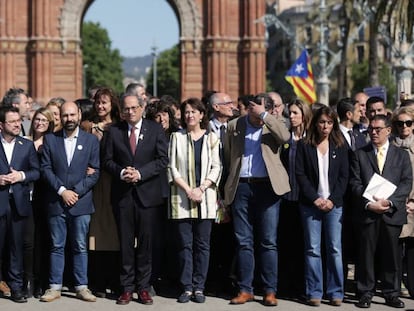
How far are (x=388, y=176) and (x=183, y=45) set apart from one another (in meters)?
29.1

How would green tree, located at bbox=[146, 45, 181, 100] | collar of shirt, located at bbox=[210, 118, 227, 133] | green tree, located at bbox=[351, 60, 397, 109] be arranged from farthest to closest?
green tree, located at bbox=[146, 45, 181, 100], green tree, located at bbox=[351, 60, 397, 109], collar of shirt, located at bbox=[210, 118, 227, 133]

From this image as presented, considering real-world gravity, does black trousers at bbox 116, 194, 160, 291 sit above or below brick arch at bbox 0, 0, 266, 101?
below

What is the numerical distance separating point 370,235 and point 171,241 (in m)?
2.85

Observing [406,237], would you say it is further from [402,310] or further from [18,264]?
[18,264]

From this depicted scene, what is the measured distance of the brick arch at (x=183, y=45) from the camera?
3784 cm

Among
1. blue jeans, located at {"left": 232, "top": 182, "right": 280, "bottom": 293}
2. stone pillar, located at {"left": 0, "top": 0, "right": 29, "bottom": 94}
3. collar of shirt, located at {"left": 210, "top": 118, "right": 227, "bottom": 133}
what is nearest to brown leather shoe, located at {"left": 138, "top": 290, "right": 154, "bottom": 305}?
blue jeans, located at {"left": 232, "top": 182, "right": 280, "bottom": 293}

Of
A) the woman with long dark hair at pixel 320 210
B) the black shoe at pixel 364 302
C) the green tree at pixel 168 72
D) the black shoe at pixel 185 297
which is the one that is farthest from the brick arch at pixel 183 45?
the green tree at pixel 168 72

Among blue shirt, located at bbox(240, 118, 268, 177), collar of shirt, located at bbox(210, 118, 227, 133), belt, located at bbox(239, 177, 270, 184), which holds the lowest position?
belt, located at bbox(239, 177, 270, 184)

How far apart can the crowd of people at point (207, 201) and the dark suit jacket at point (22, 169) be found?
0.05ft

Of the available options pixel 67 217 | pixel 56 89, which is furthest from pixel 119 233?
pixel 56 89

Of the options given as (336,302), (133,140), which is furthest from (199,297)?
(133,140)

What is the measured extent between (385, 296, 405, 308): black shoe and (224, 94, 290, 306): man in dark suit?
1507 millimetres

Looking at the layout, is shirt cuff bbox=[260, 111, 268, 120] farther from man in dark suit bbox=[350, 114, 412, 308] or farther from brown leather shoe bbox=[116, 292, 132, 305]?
brown leather shoe bbox=[116, 292, 132, 305]

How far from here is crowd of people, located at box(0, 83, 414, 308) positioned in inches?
397
